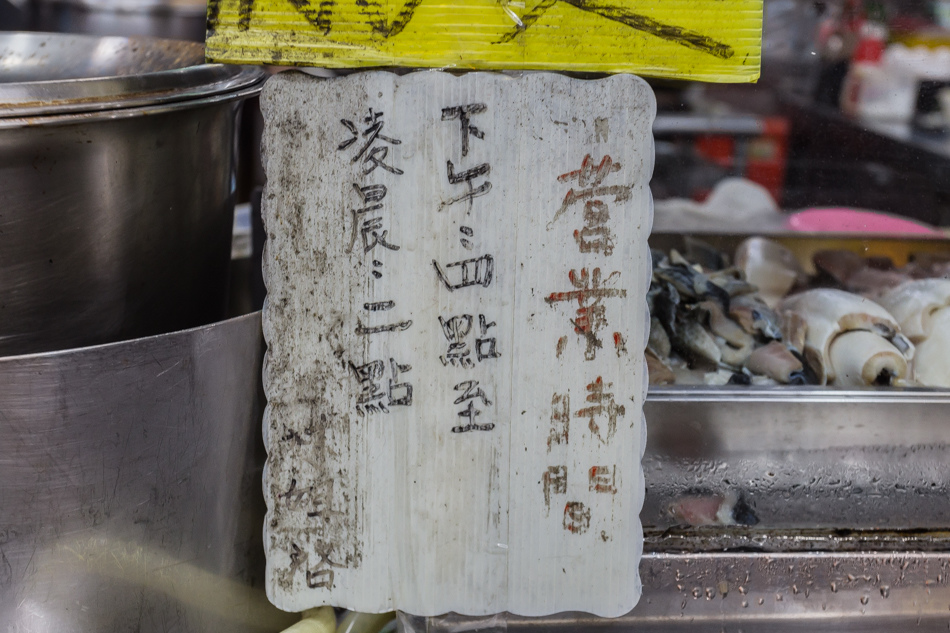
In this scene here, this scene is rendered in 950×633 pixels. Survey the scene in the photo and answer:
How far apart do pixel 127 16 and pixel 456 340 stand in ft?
19.5

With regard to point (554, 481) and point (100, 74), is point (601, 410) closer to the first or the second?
point (554, 481)

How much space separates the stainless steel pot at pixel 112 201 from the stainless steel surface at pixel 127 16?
5144 mm

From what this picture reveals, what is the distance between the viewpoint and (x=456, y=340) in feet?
4.20

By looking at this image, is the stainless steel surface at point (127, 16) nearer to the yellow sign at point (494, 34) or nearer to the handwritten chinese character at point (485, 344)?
the yellow sign at point (494, 34)

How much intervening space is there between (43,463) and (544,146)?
90 cm

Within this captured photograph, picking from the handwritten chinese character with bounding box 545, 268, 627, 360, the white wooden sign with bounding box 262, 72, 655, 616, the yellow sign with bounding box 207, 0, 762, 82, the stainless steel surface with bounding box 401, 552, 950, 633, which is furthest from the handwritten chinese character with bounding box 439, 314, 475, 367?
the stainless steel surface with bounding box 401, 552, 950, 633

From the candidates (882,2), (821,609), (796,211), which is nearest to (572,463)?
(821,609)

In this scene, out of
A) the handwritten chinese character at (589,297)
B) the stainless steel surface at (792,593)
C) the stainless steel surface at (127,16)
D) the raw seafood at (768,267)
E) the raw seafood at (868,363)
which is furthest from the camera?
the stainless steel surface at (127,16)

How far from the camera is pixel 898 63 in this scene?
107 inches

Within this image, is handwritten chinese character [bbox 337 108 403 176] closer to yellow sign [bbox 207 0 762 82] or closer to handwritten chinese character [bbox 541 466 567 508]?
yellow sign [bbox 207 0 762 82]

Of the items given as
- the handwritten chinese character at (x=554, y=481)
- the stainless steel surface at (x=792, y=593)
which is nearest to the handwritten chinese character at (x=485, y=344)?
the handwritten chinese character at (x=554, y=481)

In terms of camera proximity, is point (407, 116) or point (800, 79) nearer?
point (407, 116)

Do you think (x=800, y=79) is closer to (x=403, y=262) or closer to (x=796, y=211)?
(x=796, y=211)

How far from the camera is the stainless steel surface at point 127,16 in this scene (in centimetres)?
605
